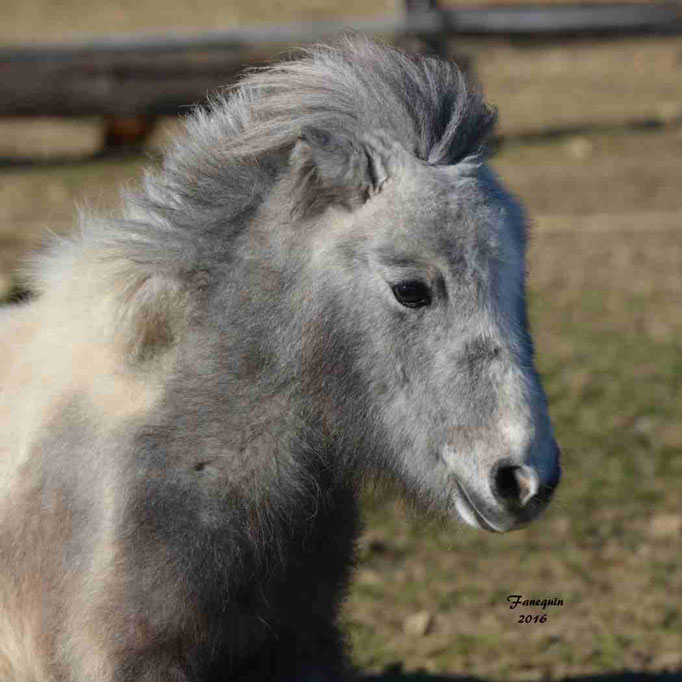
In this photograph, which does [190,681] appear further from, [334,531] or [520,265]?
[520,265]

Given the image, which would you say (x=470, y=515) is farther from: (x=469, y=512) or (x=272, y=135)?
(x=272, y=135)

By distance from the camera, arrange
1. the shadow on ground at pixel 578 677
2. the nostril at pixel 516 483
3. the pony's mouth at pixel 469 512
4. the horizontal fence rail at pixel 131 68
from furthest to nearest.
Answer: the horizontal fence rail at pixel 131 68, the shadow on ground at pixel 578 677, the pony's mouth at pixel 469 512, the nostril at pixel 516 483

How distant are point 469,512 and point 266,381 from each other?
0.57 m

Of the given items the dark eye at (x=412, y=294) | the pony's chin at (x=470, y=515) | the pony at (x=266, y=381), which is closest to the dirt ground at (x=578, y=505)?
the pony's chin at (x=470, y=515)

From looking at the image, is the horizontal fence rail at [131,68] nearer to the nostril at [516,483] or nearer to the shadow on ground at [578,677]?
the shadow on ground at [578,677]

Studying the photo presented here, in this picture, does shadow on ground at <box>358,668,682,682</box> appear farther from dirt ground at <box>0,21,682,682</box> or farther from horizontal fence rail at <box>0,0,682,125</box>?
horizontal fence rail at <box>0,0,682,125</box>

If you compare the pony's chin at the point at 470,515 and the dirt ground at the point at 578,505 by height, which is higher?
the pony's chin at the point at 470,515

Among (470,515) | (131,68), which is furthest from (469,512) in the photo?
(131,68)

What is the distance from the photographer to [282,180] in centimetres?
306

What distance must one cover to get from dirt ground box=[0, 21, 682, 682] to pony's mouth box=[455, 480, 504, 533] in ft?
0.60

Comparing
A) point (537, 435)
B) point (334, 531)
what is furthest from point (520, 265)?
point (334, 531)

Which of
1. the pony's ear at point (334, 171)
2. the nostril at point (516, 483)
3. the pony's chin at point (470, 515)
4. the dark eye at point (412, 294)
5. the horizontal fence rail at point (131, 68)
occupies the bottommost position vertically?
the horizontal fence rail at point (131, 68)

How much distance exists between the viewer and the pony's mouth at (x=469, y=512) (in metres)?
2.89

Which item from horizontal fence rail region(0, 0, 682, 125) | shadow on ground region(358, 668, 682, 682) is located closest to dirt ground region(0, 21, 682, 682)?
shadow on ground region(358, 668, 682, 682)
